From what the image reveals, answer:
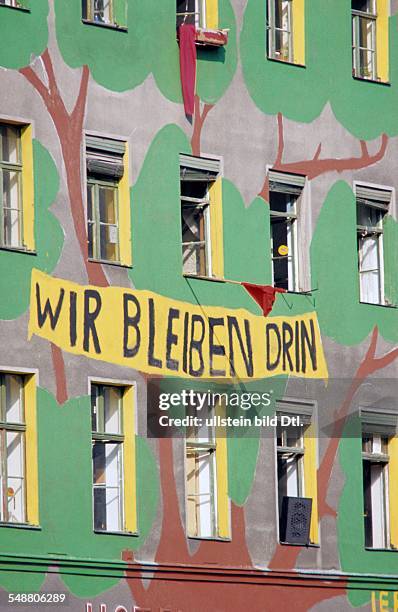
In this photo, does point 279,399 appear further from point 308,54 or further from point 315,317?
point 308,54

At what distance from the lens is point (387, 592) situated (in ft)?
129

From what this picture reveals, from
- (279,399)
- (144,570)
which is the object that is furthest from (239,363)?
(144,570)

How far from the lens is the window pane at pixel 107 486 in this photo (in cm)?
3581

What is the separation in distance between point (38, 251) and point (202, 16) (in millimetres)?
5044

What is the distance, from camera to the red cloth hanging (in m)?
37.5

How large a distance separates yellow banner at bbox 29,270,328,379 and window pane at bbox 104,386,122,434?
44 cm

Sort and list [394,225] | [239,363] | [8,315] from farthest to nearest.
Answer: [394,225] < [239,363] < [8,315]

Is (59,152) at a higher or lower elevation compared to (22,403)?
higher

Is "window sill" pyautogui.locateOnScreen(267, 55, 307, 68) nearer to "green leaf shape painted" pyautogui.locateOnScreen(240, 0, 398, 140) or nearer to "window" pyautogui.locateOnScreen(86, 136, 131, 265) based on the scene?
"green leaf shape painted" pyautogui.locateOnScreen(240, 0, 398, 140)

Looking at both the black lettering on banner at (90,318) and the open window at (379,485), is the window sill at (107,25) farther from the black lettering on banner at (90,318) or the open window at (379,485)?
the open window at (379,485)

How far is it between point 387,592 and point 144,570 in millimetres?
5028

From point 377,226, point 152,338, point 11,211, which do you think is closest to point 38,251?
point 11,211

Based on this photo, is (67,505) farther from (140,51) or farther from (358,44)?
(358,44)

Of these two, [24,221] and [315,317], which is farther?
[315,317]
